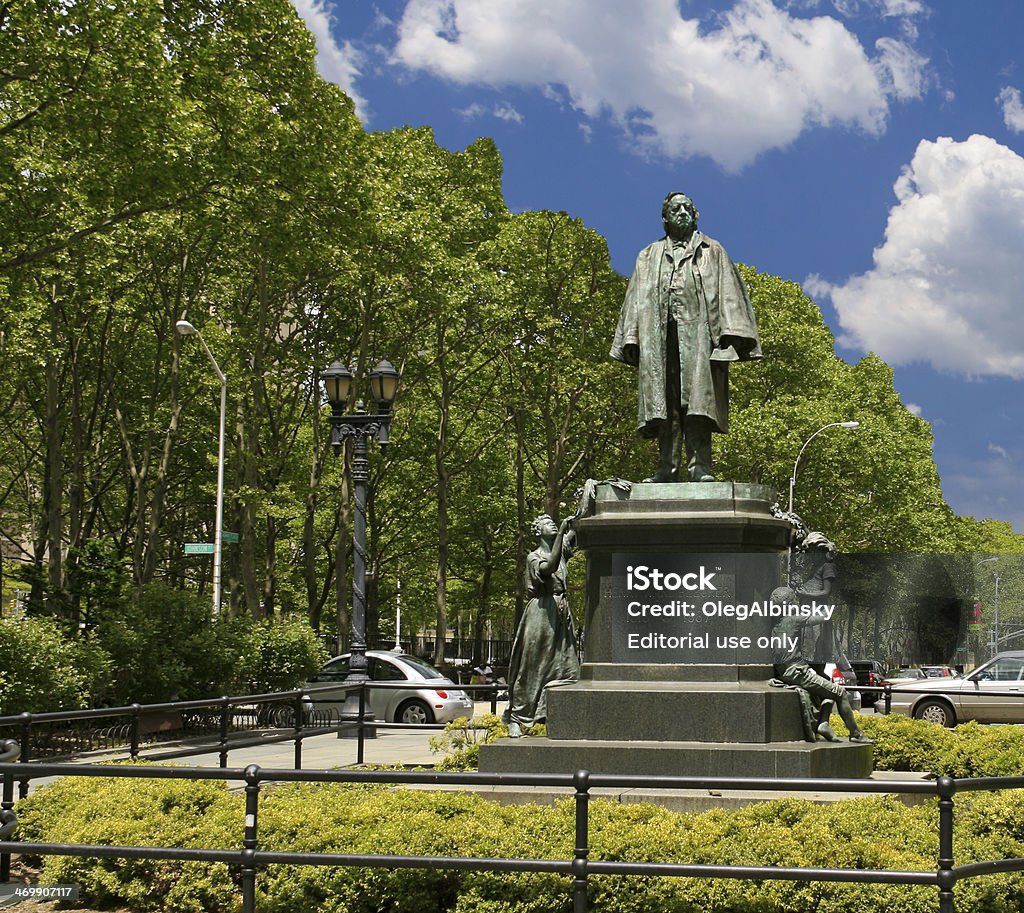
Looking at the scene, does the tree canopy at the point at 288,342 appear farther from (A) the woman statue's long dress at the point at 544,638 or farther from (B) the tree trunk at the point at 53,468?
(A) the woman statue's long dress at the point at 544,638

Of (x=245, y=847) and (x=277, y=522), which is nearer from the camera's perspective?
(x=245, y=847)

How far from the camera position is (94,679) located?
20.2 metres

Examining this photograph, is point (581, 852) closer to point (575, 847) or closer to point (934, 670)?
point (575, 847)

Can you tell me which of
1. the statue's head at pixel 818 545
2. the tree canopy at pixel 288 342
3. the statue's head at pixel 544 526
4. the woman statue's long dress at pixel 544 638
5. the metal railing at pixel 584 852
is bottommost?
the metal railing at pixel 584 852

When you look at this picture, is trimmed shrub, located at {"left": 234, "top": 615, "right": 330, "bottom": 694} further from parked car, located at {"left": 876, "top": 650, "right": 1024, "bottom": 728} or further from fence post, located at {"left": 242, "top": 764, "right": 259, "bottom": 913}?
fence post, located at {"left": 242, "top": 764, "right": 259, "bottom": 913}

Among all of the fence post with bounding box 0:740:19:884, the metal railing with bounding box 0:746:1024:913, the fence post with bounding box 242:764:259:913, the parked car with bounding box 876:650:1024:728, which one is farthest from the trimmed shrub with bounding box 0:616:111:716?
the parked car with bounding box 876:650:1024:728

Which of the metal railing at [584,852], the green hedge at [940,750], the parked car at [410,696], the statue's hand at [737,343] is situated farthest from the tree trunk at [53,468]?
the metal railing at [584,852]

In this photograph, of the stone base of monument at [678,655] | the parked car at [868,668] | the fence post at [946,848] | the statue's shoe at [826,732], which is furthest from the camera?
the parked car at [868,668]

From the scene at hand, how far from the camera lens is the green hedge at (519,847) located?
6977 millimetres

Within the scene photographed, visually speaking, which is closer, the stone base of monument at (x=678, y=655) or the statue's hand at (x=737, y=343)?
the stone base of monument at (x=678, y=655)

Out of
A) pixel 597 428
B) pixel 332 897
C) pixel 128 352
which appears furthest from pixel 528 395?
pixel 332 897

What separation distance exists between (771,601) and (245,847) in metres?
5.33

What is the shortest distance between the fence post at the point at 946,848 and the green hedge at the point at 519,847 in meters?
1.08

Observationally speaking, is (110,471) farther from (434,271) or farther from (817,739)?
(817,739)
